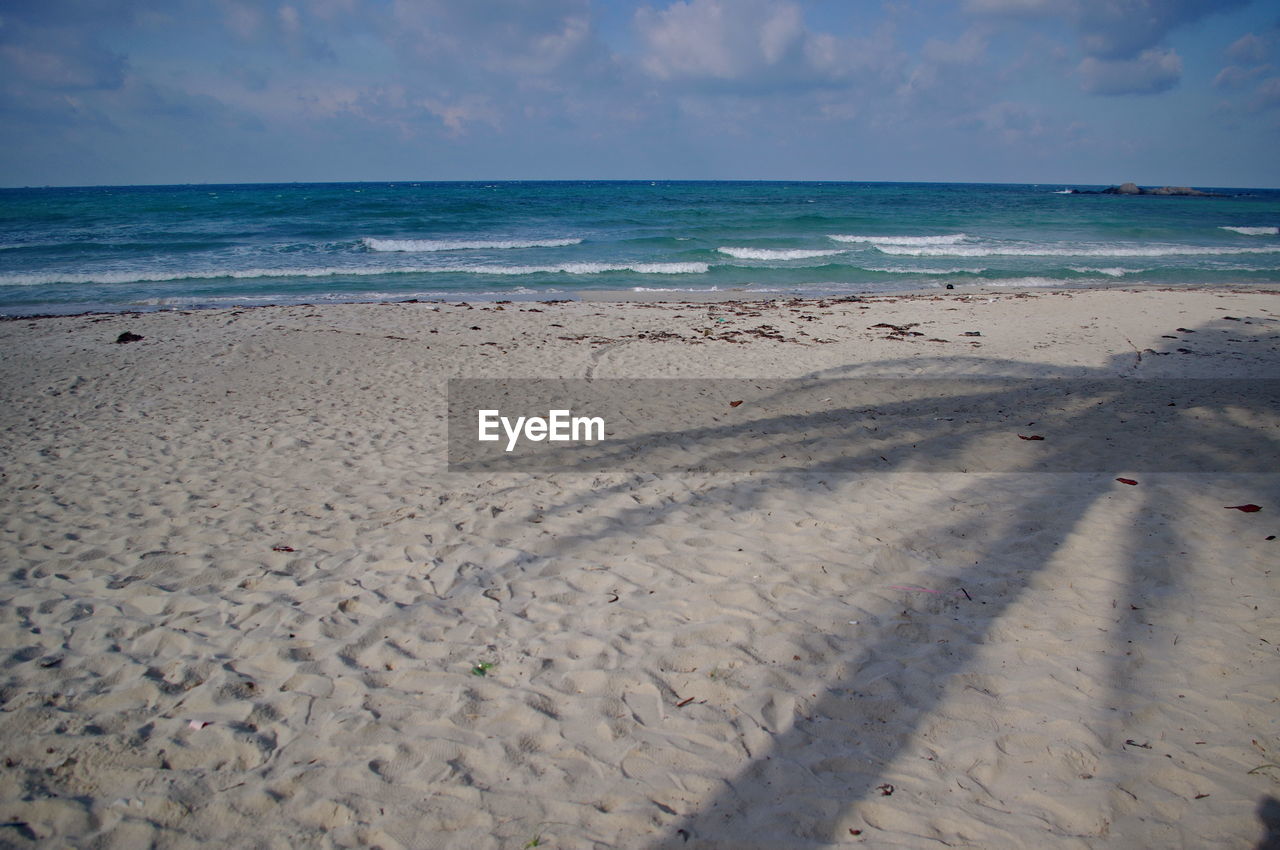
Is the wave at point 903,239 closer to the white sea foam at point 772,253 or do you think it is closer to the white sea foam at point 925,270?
the white sea foam at point 772,253

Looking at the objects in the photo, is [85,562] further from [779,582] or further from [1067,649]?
[1067,649]

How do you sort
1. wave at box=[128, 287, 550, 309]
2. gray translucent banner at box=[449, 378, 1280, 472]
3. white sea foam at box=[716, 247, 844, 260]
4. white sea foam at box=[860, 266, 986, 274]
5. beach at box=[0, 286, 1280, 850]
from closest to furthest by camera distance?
beach at box=[0, 286, 1280, 850] < gray translucent banner at box=[449, 378, 1280, 472] < wave at box=[128, 287, 550, 309] < white sea foam at box=[860, 266, 986, 274] < white sea foam at box=[716, 247, 844, 260]

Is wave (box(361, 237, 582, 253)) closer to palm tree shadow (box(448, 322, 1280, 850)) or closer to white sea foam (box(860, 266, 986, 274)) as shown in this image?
white sea foam (box(860, 266, 986, 274))

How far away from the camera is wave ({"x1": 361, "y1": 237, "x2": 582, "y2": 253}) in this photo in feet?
86.1

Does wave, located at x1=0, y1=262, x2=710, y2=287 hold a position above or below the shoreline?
above

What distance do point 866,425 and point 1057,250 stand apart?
25154 millimetres

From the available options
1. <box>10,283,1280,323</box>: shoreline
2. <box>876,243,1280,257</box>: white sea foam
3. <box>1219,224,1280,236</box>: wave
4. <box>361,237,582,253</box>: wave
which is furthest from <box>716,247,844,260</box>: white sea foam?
<box>1219,224,1280,236</box>: wave

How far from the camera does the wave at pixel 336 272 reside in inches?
767

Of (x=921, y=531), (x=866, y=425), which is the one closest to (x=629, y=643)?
(x=921, y=531)

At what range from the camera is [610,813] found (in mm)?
2514

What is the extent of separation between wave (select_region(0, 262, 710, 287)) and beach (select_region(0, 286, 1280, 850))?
1464 centimetres

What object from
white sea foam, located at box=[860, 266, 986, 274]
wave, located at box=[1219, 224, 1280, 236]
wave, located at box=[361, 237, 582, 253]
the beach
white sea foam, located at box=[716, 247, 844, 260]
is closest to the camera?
the beach

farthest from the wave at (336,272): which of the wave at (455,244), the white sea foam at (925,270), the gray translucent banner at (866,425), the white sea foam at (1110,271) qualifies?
the gray translucent banner at (866,425)

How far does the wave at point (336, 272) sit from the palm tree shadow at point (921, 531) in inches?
534
